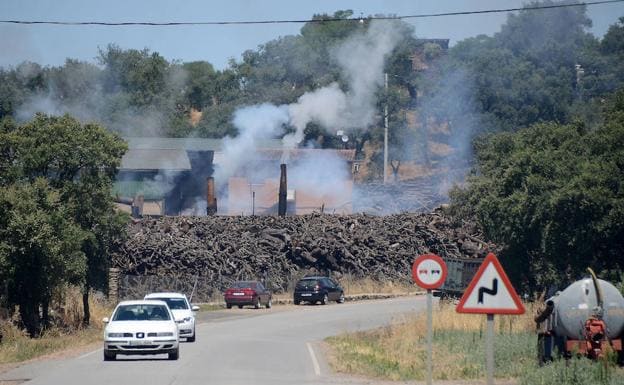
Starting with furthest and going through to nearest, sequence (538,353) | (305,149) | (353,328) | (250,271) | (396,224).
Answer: (305,149) → (396,224) → (250,271) → (353,328) → (538,353)

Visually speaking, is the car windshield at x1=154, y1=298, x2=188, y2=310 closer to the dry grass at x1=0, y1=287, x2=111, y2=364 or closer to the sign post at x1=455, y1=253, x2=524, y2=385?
the dry grass at x1=0, y1=287, x2=111, y2=364

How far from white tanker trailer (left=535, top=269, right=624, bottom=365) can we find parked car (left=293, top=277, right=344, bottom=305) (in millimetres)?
33249

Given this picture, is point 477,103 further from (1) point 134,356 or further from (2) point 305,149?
(1) point 134,356

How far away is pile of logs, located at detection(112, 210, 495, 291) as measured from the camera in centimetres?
6062

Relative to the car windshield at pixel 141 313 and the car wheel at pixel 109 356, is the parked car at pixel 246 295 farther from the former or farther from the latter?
the car wheel at pixel 109 356

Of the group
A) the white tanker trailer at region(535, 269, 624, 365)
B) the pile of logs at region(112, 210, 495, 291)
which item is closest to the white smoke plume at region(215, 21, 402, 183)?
the pile of logs at region(112, 210, 495, 291)

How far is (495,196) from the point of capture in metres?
40.0

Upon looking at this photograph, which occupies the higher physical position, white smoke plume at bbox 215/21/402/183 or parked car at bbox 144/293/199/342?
white smoke plume at bbox 215/21/402/183

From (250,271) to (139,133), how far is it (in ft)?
152

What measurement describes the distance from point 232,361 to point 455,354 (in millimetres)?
5522

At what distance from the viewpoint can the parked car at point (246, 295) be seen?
52.4m

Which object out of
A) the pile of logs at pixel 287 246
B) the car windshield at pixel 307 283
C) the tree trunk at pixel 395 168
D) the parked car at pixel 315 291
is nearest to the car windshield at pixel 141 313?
the parked car at pixel 315 291

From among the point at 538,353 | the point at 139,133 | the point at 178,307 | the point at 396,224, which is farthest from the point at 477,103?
the point at 538,353

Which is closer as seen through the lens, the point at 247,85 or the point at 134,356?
the point at 134,356
